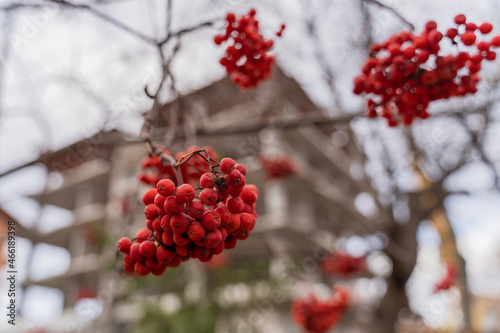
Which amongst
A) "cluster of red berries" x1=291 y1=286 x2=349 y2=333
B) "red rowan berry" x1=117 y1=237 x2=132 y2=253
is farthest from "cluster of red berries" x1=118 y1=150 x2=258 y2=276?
"cluster of red berries" x1=291 y1=286 x2=349 y2=333

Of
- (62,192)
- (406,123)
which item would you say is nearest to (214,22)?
(406,123)

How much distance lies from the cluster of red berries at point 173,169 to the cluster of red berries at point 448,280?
15.0 feet

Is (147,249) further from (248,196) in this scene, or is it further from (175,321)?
(175,321)

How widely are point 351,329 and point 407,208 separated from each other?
12.4 meters

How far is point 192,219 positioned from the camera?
120 centimetres

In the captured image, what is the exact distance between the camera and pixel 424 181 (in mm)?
5508

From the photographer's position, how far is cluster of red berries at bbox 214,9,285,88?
76.4 inches

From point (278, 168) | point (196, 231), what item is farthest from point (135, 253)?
point (278, 168)

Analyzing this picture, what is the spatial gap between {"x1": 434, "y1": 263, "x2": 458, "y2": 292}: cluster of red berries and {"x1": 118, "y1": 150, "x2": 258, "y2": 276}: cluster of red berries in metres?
4.77

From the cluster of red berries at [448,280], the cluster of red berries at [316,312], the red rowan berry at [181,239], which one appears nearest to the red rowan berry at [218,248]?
the red rowan berry at [181,239]

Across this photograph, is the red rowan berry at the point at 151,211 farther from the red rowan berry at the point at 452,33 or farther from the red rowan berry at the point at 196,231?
the red rowan berry at the point at 452,33

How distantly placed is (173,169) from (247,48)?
0.80m

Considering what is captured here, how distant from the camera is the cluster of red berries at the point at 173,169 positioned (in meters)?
1.68

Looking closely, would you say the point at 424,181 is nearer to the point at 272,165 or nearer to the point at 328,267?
the point at 328,267
